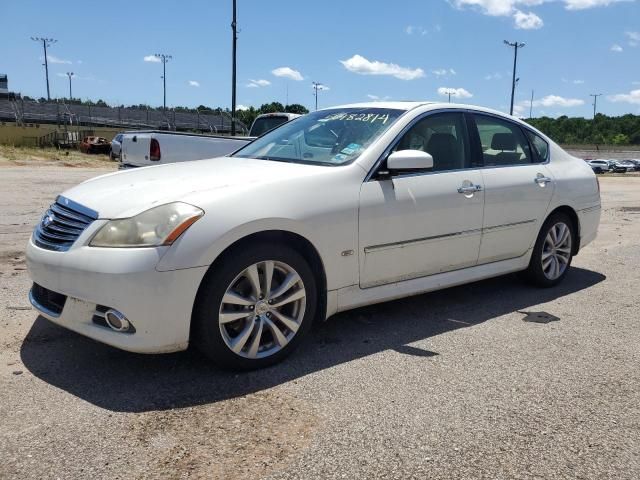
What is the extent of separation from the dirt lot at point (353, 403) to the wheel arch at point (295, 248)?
0.39m

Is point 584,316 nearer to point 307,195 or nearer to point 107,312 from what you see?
point 307,195

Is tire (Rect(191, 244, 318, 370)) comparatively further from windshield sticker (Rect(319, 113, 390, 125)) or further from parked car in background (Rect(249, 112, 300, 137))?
parked car in background (Rect(249, 112, 300, 137))

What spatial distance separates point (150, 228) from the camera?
3271 millimetres

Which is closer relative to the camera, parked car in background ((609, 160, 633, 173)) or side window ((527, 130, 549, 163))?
side window ((527, 130, 549, 163))

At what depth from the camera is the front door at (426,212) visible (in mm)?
4082

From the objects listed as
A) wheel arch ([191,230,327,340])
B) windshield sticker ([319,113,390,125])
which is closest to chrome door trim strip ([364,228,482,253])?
wheel arch ([191,230,327,340])

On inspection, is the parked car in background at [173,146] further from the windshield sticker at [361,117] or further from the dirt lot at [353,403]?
the dirt lot at [353,403]

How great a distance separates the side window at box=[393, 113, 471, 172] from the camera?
452 centimetres

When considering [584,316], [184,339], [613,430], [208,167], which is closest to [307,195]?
[208,167]

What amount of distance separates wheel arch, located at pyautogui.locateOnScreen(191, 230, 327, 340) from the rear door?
5.30 feet

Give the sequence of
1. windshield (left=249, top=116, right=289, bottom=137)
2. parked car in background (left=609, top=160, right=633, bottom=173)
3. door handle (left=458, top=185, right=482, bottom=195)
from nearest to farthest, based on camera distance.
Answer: door handle (left=458, top=185, right=482, bottom=195) → windshield (left=249, top=116, right=289, bottom=137) → parked car in background (left=609, top=160, right=633, bottom=173)

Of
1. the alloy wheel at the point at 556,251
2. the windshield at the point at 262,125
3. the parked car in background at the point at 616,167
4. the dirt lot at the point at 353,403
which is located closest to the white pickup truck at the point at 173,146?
the windshield at the point at 262,125

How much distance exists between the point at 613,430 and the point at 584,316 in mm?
2032

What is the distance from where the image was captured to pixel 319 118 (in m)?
4.95
